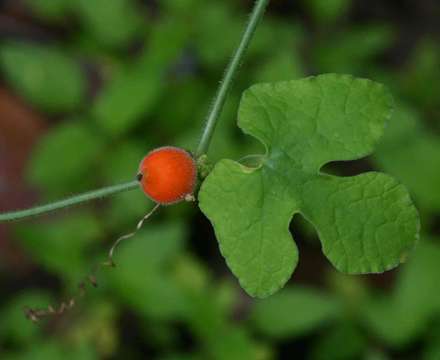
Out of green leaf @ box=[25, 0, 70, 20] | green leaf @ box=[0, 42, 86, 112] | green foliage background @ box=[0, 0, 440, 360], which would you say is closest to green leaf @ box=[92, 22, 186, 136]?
green foliage background @ box=[0, 0, 440, 360]

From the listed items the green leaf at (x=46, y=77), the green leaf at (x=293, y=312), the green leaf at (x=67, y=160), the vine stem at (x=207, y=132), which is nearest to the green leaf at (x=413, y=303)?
the green leaf at (x=293, y=312)

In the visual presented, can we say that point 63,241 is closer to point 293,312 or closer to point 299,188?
point 293,312

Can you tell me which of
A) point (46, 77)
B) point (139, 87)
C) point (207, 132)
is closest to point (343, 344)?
point (139, 87)

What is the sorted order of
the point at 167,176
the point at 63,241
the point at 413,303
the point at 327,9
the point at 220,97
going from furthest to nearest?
the point at 327,9 → the point at 63,241 → the point at 413,303 → the point at 220,97 → the point at 167,176

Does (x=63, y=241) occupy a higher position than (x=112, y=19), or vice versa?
(x=112, y=19)

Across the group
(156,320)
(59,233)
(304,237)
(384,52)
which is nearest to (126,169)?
(59,233)

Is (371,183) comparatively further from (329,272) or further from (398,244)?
(329,272)

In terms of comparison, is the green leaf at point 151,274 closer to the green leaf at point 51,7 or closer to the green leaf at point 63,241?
the green leaf at point 63,241
